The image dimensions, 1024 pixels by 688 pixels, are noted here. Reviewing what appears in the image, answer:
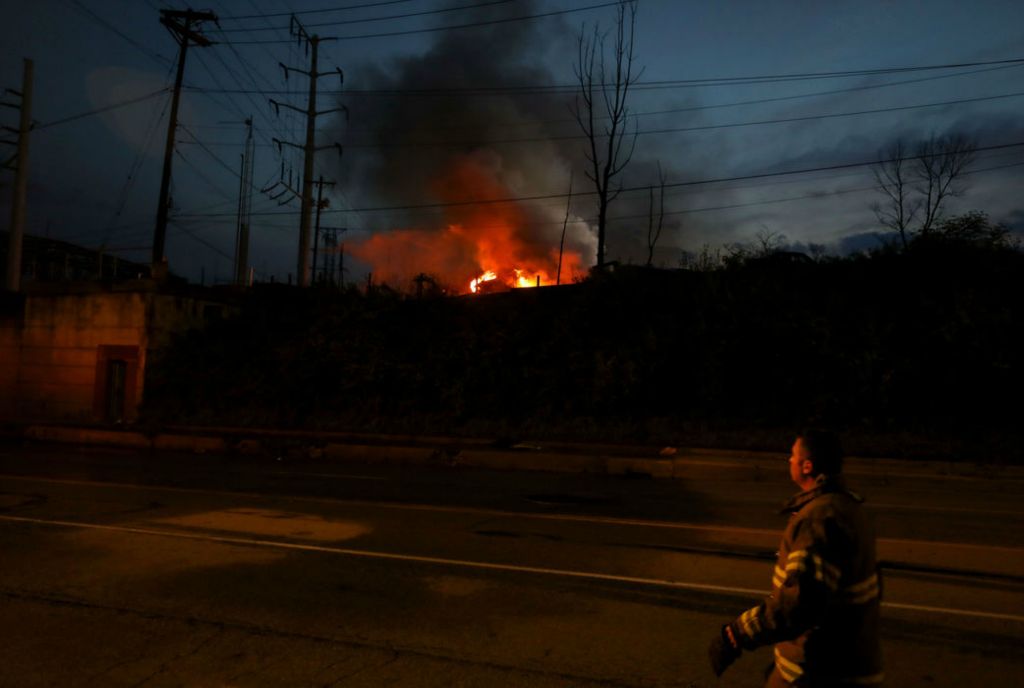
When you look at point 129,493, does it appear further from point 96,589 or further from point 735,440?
point 735,440

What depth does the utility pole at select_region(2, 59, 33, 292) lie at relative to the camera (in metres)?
32.4

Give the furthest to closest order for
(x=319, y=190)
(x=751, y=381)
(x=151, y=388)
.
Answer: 1. (x=319, y=190)
2. (x=151, y=388)
3. (x=751, y=381)

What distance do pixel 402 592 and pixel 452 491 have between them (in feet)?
19.6

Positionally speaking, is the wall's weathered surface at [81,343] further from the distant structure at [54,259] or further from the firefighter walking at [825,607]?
the firefighter walking at [825,607]

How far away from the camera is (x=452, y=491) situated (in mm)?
12211

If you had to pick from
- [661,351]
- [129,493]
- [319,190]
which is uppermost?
[319,190]

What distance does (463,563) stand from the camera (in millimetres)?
7246

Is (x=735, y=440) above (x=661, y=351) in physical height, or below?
below

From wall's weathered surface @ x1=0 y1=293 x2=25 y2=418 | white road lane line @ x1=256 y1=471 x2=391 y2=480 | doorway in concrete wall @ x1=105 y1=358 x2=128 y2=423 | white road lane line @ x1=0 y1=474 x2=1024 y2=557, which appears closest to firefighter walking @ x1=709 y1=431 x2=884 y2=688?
white road lane line @ x1=0 y1=474 x2=1024 y2=557

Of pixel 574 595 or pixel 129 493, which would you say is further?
pixel 129 493

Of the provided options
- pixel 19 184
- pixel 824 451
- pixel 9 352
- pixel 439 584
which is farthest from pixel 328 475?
pixel 19 184

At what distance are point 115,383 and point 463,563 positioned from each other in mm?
21953

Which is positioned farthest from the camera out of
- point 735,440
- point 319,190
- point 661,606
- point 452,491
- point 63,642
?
point 319,190

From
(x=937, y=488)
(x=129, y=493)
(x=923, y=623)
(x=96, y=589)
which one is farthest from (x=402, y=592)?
(x=937, y=488)
